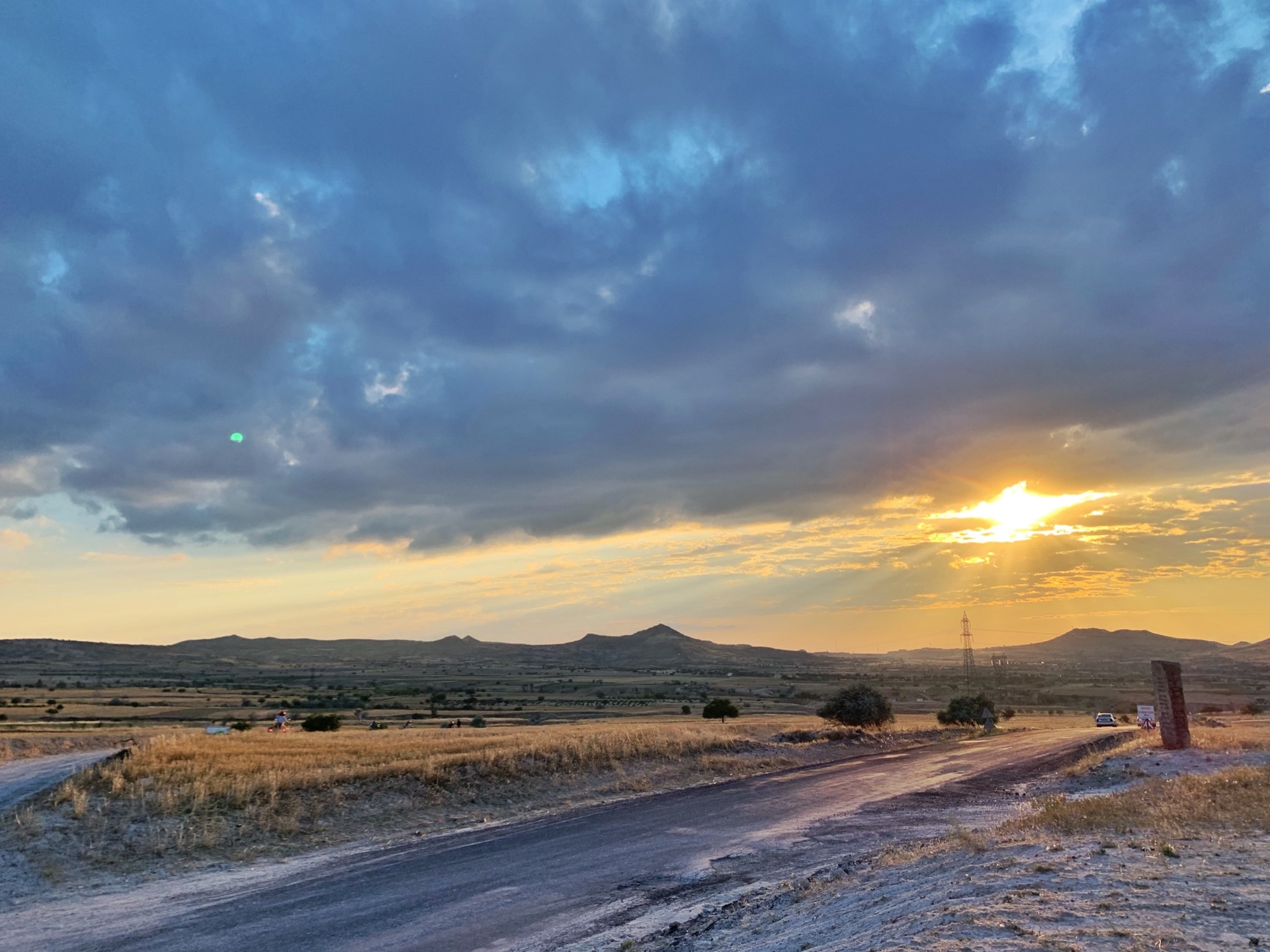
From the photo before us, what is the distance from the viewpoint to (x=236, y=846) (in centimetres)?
2033

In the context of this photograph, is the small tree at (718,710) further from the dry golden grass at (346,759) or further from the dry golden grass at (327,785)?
the dry golden grass at (327,785)

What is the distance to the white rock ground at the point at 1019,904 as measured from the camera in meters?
7.72

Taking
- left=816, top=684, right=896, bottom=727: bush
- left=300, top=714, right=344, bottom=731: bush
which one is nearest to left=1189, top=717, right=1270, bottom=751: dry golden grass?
left=816, top=684, right=896, bottom=727: bush

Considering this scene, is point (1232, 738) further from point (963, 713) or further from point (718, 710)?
point (718, 710)

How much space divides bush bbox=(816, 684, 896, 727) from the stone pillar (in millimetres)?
24730

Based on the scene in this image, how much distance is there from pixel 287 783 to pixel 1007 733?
49652 millimetres

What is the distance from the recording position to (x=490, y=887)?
16281 mm

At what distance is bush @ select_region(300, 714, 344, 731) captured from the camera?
5725 centimetres

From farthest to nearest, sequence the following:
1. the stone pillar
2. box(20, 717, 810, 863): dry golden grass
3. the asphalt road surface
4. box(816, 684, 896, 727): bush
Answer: box(816, 684, 896, 727): bush < the stone pillar < the asphalt road surface < box(20, 717, 810, 863): dry golden grass

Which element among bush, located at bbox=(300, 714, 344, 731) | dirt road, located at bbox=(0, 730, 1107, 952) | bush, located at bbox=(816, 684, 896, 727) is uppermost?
bush, located at bbox=(816, 684, 896, 727)

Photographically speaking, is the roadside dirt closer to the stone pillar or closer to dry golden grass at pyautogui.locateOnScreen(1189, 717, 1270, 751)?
the stone pillar

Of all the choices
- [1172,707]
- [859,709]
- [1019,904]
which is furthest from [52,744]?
[1172,707]

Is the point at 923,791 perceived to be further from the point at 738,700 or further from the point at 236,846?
the point at 738,700

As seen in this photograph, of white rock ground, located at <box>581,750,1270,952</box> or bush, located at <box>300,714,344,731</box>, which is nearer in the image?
white rock ground, located at <box>581,750,1270,952</box>
